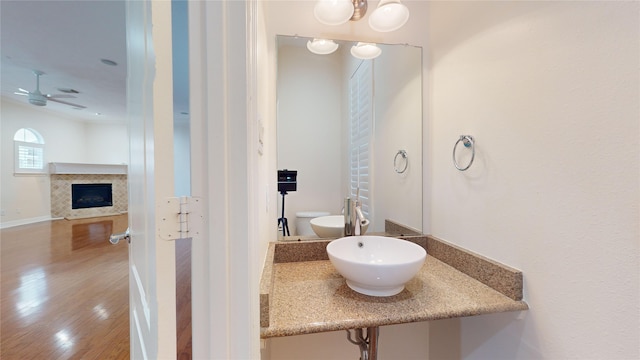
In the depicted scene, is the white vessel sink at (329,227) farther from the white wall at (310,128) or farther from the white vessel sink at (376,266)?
the white vessel sink at (376,266)

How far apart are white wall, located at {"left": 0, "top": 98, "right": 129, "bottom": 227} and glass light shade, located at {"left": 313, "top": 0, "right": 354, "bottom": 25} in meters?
4.34

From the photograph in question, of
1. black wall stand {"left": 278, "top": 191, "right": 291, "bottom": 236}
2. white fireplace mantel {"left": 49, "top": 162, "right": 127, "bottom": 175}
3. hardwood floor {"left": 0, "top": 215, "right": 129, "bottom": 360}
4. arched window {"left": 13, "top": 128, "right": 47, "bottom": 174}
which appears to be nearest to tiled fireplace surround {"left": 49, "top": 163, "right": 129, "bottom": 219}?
white fireplace mantel {"left": 49, "top": 162, "right": 127, "bottom": 175}

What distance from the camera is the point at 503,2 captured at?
3.09 ft

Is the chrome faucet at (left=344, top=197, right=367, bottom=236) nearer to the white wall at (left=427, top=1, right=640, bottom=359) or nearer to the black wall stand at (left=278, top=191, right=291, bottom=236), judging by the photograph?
the black wall stand at (left=278, top=191, right=291, bottom=236)

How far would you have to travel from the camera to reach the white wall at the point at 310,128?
1348mm

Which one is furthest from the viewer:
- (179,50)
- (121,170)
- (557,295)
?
(121,170)

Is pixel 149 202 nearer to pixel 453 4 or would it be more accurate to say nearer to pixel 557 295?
pixel 557 295

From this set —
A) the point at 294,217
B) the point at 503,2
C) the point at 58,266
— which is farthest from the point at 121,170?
the point at 503,2

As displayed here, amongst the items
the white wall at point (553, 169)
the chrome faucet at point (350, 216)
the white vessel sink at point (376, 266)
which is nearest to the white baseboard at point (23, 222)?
the chrome faucet at point (350, 216)

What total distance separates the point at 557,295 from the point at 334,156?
1.06 metres

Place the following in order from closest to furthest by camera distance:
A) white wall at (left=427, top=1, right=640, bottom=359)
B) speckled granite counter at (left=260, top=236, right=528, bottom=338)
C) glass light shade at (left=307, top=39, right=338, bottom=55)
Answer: white wall at (left=427, top=1, right=640, bottom=359)
speckled granite counter at (left=260, top=236, right=528, bottom=338)
glass light shade at (left=307, top=39, right=338, bottom=55)

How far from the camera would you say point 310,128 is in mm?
1410

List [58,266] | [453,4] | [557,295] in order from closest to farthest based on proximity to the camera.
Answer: [557,295] → [453,4] → [58,266]

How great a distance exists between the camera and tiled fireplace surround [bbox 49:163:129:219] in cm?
592
